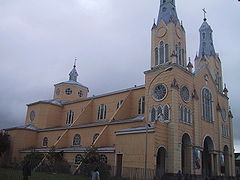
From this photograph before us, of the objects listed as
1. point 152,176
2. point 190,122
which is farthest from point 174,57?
point 152,176

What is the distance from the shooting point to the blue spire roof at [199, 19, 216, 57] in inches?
1928

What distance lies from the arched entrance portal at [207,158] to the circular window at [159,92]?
34.4ft

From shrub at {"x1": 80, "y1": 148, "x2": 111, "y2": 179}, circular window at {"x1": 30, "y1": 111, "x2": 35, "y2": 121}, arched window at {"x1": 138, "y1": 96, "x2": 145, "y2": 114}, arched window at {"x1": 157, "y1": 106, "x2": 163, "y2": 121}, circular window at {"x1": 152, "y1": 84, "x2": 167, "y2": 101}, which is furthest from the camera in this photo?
circular window at {"x1": 30, "y1": 111, "x2": 35, "y2": 121}

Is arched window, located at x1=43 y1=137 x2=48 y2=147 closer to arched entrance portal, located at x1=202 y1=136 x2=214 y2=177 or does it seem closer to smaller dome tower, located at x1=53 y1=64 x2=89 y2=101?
smaller dome tower, located at x1=53 y1=64 x2=89 y2=101

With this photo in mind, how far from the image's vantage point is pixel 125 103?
137ft

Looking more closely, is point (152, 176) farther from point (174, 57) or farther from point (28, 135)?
point (28, 135)

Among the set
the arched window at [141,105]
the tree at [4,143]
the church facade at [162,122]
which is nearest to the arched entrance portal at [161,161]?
the church facade at [162,122]

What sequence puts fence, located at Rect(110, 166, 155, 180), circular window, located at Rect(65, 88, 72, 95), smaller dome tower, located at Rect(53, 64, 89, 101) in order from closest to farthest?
fence, located at Rect(110, 166, 155, 180) → smaller dome tower, located at Rect(53, 64, 89, 101) → circular window, located at Rect(65, 88, 72, 95)

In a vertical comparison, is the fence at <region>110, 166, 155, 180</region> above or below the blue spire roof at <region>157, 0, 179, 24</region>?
below

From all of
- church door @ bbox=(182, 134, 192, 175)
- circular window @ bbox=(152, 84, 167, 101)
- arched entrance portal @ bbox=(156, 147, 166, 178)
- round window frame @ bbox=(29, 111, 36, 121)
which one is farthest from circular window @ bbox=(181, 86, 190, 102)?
round window frame @ bbox=(29, 111, 36, 121)

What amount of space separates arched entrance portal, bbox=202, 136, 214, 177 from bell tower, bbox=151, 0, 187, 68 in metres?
11.8

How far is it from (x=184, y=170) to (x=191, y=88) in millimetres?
10801

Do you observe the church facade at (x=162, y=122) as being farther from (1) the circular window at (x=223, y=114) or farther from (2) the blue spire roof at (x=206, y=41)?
(1) the circular window at (x=223, y=114)

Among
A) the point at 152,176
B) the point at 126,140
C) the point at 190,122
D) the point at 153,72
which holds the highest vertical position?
the point at 153,72
